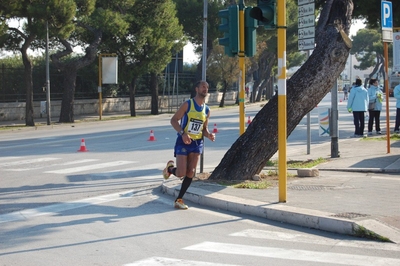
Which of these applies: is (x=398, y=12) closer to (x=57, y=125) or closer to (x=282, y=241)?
(x=57, y=125)

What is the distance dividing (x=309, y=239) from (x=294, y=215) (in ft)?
Result: 2.74

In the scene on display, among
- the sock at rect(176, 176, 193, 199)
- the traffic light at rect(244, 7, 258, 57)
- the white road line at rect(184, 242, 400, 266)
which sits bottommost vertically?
the white road line at rect(184, 242, 400, 266)

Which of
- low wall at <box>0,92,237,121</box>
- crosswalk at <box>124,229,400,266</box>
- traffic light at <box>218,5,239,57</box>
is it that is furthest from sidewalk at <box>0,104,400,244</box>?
low wall at <box>0,92,237,121</box>

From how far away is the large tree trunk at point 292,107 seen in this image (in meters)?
11.1

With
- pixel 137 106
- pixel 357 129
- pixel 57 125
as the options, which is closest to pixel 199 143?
pixel 357 129

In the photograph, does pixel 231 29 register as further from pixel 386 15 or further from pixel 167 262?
pixel 167 262

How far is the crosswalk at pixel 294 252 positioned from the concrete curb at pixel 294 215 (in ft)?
0.77

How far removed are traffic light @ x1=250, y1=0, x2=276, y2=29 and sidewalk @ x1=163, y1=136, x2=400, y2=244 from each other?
102 inches

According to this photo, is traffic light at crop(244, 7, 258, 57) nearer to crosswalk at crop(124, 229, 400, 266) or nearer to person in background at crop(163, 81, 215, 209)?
person in background at crop(163, 81, 215, 209)

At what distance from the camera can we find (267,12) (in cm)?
976

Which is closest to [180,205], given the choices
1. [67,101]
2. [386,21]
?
[386,21]

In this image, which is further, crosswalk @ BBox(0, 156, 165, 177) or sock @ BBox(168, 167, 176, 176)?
crosswalk @ BBox(0, 156, 165, 177)

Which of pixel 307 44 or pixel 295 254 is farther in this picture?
pixel 307 44

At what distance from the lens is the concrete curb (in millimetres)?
7547
